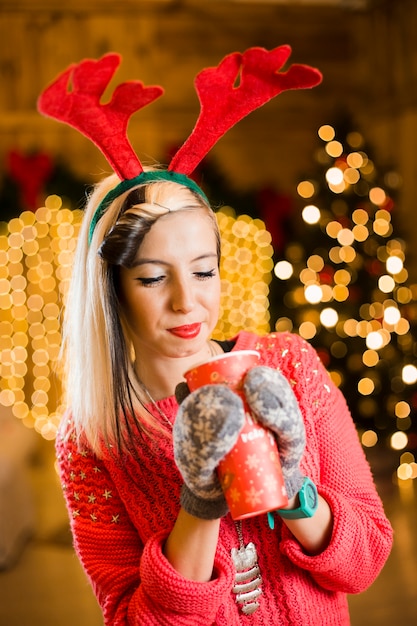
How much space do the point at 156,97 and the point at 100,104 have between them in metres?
0.08

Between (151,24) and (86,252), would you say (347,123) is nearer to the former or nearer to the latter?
(151,24)

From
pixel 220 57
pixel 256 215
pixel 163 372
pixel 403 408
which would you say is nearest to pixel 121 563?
pixel 163 372

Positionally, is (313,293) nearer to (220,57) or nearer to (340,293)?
(340,293)

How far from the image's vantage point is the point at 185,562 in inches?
39.9

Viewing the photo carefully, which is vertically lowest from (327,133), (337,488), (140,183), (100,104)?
(337,488)

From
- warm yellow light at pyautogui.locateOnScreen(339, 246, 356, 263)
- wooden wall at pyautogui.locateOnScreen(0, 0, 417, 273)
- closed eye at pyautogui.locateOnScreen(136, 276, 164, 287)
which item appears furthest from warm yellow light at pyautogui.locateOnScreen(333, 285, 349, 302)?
closed eye at pyautogui.locateOnScreen(136, 276, 164, 287)

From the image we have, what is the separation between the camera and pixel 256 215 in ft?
16.9

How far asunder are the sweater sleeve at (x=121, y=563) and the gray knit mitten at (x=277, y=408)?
25 centimetres

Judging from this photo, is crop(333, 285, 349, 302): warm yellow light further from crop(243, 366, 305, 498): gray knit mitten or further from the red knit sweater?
crop(243, 366, 305, 498): gray knit mitten


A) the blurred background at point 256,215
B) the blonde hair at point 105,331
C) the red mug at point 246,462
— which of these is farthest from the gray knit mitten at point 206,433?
the blurred background at point 256,215

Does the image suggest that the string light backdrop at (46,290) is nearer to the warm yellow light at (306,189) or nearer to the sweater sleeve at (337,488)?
the warm yellow light at (306,189)

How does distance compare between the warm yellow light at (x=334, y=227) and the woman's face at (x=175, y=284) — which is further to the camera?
the warm yellow light at (x=334, y=227)

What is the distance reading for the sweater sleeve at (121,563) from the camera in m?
1.02

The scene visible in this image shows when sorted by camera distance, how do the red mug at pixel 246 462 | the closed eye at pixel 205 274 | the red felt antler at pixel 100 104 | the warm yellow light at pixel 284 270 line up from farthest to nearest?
the warm yellow light at pixel 284 270
the closed eye at pixel 205 274
the red felt antler at pixel 100 104
the red mug at pixel 246 462
